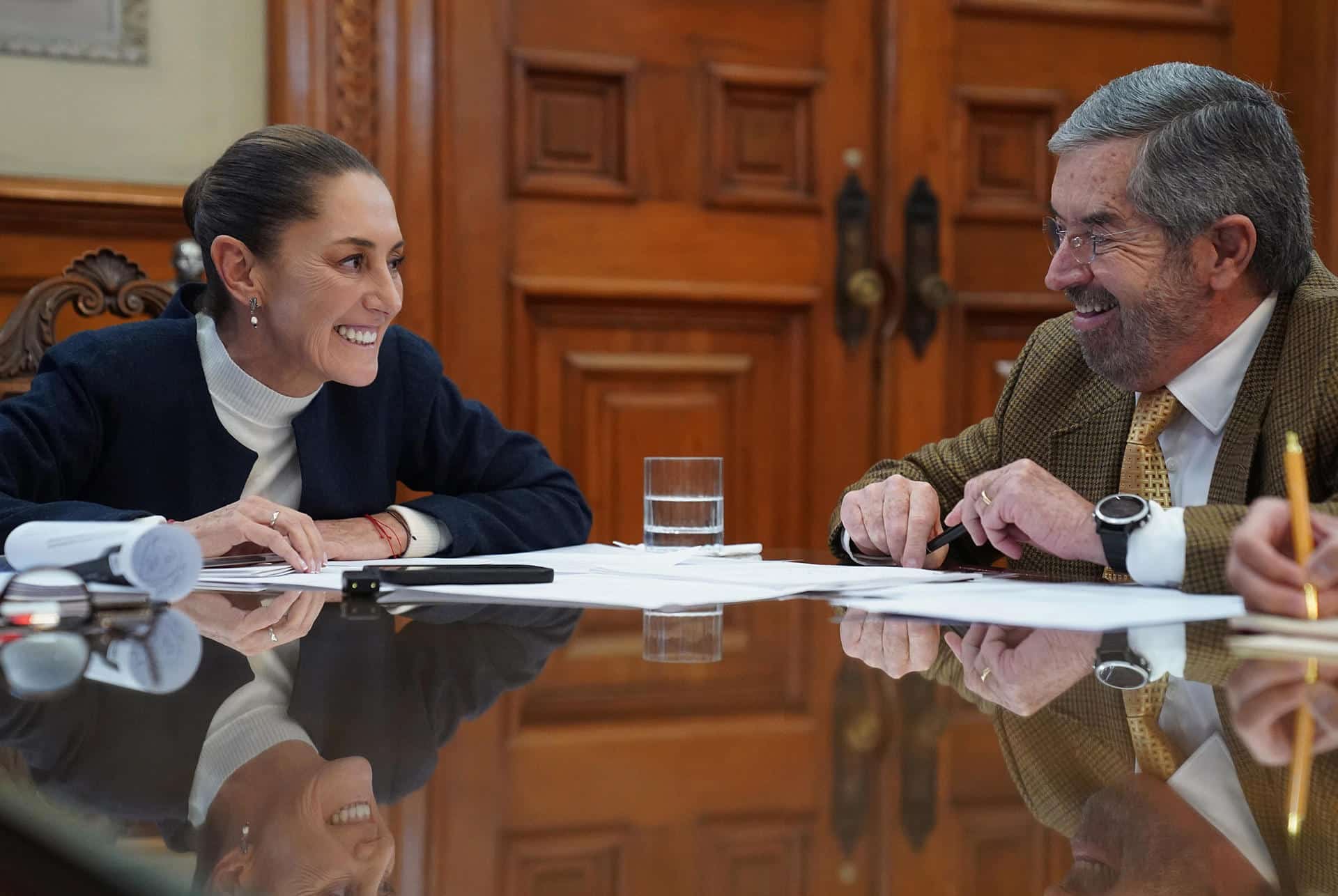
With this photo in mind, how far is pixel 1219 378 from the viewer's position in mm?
1519

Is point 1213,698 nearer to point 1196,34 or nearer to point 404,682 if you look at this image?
point 404,682

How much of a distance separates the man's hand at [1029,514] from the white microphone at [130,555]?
0.72 metres

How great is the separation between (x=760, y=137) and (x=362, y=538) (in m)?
1.71

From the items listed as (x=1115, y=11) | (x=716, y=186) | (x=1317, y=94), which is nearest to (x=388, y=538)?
(x=716, y=186)

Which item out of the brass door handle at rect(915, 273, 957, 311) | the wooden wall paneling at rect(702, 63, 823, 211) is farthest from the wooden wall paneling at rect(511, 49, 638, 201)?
the brass door handle at rect(915, 273, 957, 311)

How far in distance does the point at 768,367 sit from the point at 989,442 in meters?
1.28

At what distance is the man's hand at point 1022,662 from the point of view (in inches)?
26.4

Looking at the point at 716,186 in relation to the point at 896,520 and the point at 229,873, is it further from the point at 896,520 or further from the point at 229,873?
the point at 229,873

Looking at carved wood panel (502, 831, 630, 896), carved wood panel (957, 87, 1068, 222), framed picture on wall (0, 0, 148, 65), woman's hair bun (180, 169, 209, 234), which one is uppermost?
framed picture on wall (0, 0, 148, 65)

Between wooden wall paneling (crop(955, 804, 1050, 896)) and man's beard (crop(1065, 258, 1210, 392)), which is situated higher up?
man's beard (crop(1065, 258, 1210, 392))

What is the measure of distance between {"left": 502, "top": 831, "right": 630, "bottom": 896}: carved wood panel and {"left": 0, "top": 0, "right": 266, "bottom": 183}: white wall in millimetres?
2296

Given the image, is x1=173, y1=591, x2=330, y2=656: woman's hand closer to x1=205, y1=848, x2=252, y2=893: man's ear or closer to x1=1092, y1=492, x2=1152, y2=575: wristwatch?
x1=205, y1=848, x2=252, y2=893: man's ear

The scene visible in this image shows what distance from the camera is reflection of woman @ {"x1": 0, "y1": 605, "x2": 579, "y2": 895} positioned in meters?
0.40

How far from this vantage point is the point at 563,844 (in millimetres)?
432
